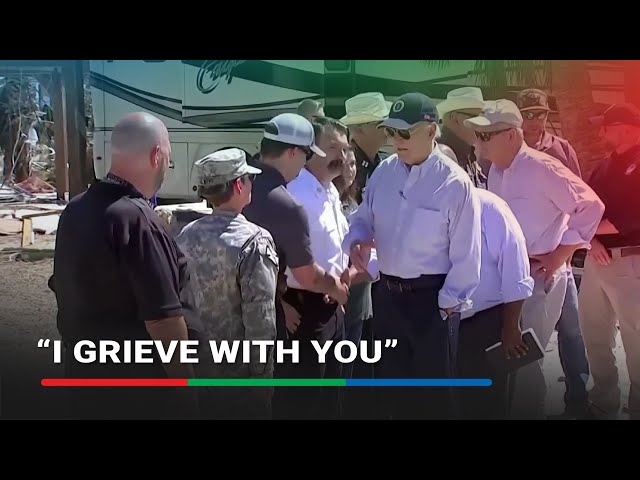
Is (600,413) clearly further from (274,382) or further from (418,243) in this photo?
(274,382)

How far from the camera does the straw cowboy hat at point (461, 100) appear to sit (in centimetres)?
320

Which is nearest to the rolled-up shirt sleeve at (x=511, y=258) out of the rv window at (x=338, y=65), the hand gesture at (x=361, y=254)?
the hand gesture at (x=361, y=254)

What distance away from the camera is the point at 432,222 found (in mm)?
3123

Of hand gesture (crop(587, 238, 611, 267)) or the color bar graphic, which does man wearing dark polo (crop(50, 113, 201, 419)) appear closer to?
the color bar graphic

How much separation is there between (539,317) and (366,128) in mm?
1142

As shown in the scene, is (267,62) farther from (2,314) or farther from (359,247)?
(2,314)

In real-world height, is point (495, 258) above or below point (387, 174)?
below

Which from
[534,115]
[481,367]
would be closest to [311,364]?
[481,367]

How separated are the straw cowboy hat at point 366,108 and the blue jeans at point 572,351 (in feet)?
3.65

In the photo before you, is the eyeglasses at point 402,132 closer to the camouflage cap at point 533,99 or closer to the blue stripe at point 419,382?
the camouflage cap at point 533,99
